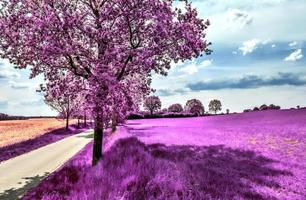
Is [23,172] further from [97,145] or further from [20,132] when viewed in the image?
[20,132]

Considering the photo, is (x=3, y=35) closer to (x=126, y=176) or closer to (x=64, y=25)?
(x=64, y=25)

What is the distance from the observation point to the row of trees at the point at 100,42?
16812 mm

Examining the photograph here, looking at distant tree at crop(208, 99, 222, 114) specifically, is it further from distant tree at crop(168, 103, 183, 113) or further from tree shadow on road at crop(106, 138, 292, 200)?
tree shadow on road at crop(106, 138, 292, 200)

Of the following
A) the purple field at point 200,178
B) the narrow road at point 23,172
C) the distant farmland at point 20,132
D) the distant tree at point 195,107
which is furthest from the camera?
the distant tree at point 195,107

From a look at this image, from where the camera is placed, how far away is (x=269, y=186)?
33.3ft

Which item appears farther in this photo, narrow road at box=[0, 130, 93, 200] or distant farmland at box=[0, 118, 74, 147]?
distant farmland at box=[0, 118, 74, 147]

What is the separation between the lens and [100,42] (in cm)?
1755

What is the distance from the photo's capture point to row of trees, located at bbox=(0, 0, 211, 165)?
55.2 ft

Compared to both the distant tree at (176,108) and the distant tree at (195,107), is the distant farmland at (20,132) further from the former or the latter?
the distant tree at (176,108)

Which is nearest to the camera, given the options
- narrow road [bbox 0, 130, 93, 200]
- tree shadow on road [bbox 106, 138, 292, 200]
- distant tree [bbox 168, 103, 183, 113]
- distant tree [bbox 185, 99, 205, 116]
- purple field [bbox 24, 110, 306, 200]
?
tree shadow on road [bbox 106, 138, 292, 200]

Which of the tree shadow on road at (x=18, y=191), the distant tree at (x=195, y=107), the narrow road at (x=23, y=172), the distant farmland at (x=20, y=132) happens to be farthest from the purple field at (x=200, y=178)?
the distant tree at (x=195, y=107)

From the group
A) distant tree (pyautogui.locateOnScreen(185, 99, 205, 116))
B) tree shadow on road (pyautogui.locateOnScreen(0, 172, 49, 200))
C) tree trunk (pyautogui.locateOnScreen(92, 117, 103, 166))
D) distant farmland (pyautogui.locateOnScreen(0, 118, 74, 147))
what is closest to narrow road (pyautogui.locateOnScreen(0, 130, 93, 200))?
tree shadow on road (pyautogui.locateOnScreen(0, 172, 49, 200))

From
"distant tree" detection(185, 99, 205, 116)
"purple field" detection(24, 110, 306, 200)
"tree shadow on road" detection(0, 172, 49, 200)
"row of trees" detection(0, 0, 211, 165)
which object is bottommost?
"tree shadow on road" detection(0, 172, 49, 200)

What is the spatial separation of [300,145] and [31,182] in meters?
10.9
